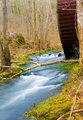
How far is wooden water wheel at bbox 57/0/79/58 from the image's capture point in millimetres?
7992

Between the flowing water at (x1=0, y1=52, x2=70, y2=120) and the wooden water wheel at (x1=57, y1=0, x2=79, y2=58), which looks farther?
the wooden water wheel at (x1=57, y1=0, x2=79, y2=58)

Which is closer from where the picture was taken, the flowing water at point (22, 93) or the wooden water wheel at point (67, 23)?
the flowing water at point (22, 93)

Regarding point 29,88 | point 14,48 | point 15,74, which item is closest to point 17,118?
point 29,88

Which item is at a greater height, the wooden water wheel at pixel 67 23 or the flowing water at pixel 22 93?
the wooden water wheel at pixel 67 23

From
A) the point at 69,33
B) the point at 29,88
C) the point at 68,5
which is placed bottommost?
the point at 29,88

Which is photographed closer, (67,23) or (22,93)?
(22,93)

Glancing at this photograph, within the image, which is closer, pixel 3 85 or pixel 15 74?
pixel 3 85

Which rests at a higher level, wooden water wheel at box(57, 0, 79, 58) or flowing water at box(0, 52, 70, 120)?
wooden water wheel at box(57, 0, 79, 58)

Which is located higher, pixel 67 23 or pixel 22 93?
pixel 67 23

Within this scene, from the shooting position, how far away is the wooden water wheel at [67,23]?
7992 mm

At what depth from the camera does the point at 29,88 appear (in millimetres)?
5004

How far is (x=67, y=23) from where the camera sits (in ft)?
27.3

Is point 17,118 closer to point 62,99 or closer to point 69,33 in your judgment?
point 62,99

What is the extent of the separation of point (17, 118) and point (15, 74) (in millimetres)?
3144
